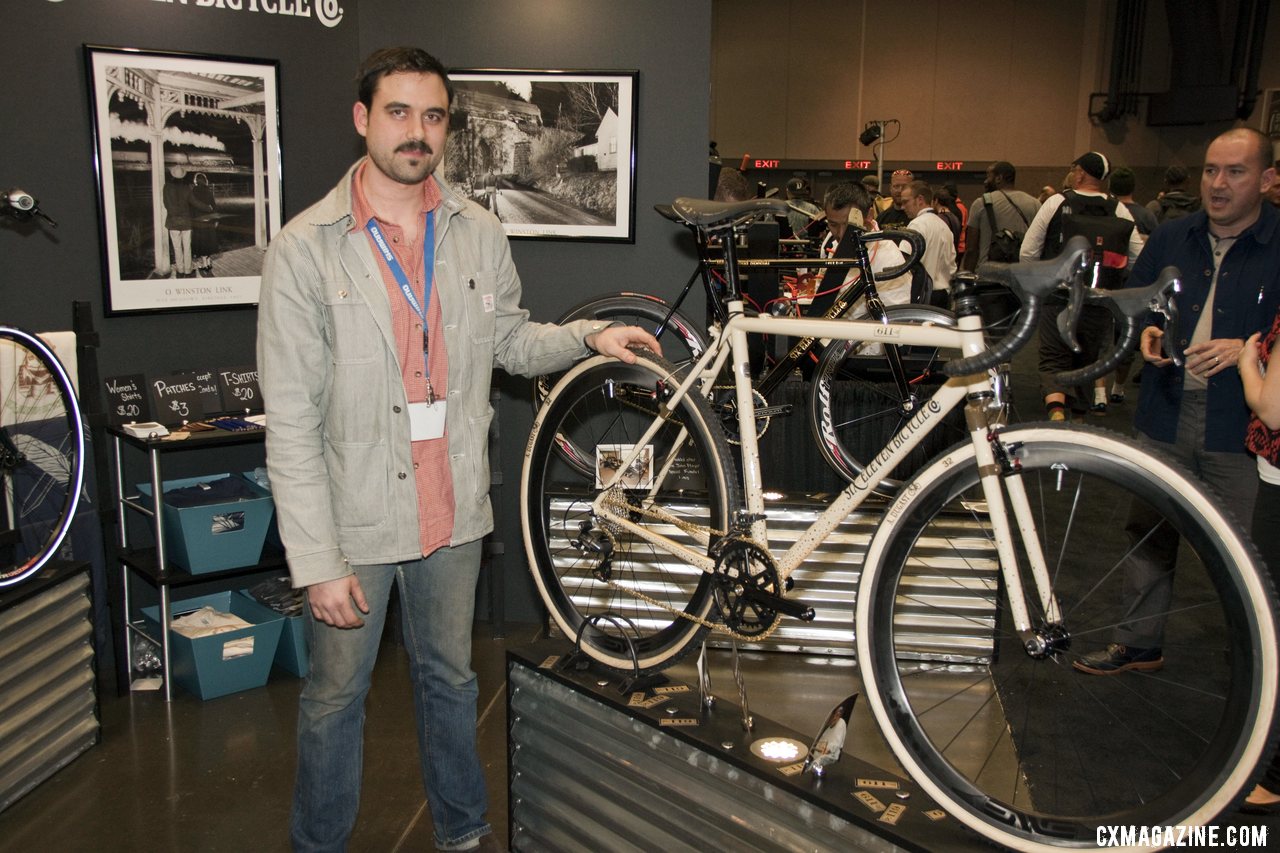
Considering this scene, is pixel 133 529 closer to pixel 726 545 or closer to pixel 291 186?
pixel 291 186

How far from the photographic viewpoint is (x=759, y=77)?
1569 centimetres

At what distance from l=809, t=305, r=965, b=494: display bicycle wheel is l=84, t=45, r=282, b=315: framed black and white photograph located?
2210 millimetres

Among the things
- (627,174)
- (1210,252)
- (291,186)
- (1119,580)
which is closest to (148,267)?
(291,186)

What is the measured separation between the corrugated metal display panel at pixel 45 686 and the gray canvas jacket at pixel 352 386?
4.85ft

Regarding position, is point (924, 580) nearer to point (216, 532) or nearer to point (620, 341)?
point (620, 341)

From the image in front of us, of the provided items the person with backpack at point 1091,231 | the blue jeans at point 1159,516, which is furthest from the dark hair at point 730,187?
the blue jeans at point 1159,516

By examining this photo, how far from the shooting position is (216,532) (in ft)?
11.8

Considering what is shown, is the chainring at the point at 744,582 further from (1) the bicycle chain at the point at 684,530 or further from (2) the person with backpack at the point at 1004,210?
(2) the person with backpack at the point at 1004,210

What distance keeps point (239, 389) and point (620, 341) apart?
2259 millimetres

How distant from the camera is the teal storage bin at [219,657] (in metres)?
3.61

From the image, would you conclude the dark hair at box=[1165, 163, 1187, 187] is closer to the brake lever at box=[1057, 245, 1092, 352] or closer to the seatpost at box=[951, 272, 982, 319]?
the seatpost at box=[951, 272, 982, 319]

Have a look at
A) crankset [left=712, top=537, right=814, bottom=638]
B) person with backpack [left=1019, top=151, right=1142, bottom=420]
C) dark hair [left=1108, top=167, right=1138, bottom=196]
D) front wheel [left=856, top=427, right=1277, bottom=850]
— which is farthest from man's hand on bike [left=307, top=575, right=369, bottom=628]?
dark hair [left=1108, top=167, right=1138, bottom=196]

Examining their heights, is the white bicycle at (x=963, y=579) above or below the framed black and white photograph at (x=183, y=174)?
below

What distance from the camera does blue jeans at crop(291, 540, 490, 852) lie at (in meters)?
2.21
